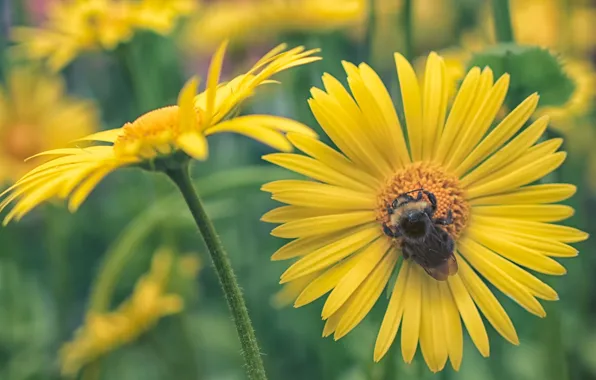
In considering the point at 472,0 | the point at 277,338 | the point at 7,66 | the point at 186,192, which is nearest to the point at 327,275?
the point at 186,192

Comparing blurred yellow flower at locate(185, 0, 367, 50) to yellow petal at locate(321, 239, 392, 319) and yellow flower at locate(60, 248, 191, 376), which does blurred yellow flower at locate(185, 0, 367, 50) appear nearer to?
yellow flower at locate(60, 248, 191, 376)

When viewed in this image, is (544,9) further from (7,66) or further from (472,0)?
(7,66)

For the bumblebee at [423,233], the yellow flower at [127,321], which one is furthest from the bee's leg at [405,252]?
the yellow flower at [127,321]

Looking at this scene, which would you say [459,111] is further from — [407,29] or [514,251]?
[407,29]

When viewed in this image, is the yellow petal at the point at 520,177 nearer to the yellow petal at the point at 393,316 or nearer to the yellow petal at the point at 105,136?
the yellow petal at the point at 393,316

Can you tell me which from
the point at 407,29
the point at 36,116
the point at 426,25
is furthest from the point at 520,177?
the point at 426,25

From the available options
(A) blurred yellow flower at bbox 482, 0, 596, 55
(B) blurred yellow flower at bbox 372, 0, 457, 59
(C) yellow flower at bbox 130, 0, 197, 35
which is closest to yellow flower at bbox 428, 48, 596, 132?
(A) blurred yellow flower at bbox 482, 0, 596, 55
